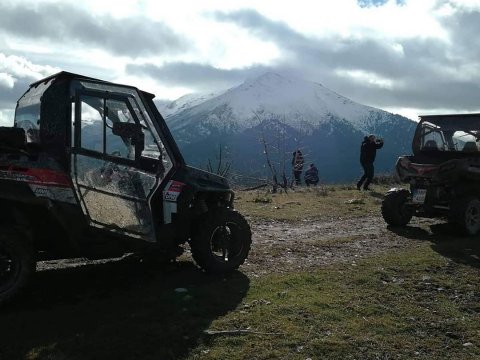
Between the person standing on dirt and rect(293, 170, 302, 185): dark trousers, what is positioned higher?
the person standing on dirt

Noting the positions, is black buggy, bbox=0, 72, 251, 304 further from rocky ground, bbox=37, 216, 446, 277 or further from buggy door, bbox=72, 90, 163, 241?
rocky ground, bbox=37, 216, 446, 277

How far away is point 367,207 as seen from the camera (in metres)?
13.8

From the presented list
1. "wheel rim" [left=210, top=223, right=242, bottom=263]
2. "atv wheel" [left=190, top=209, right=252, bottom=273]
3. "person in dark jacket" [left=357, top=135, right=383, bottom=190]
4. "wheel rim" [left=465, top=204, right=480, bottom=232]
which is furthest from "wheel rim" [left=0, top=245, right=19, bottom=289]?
"person in dark jacket" [left=357, top=135, right=383, bottom=190]

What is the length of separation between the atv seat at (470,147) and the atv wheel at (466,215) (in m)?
1.50

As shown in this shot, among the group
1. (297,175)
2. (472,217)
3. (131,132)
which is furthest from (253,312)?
(297,175)

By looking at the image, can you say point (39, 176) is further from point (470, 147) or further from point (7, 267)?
point (470, 147)

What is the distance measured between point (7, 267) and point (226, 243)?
8.94 feet

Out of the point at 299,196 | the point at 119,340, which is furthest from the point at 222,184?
the point at 299,196

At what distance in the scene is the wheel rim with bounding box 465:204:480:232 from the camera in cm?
964

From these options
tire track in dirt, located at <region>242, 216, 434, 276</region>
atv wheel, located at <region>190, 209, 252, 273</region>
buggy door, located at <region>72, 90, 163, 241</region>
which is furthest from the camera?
tire track in dirt, located at <region>242, 216, 434, 276</region>

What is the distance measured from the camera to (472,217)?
32.1 feet

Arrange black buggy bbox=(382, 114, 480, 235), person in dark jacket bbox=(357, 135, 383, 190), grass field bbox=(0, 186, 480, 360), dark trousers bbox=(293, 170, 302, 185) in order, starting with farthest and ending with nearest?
dark trousers bbox=(293, 170, 302, 185), person in dark jacket bbox=(357, 135, 383, 190), black buggy bbox=(382, 114, 480, 235), grass field bbox=(0, 186, 480, 360)

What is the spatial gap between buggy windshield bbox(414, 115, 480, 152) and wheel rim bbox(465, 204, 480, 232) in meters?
1.65

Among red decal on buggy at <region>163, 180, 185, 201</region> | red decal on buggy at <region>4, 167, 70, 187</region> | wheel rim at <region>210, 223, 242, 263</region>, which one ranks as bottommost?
wheel rim at <region>210, 223, 242, 263</region>
